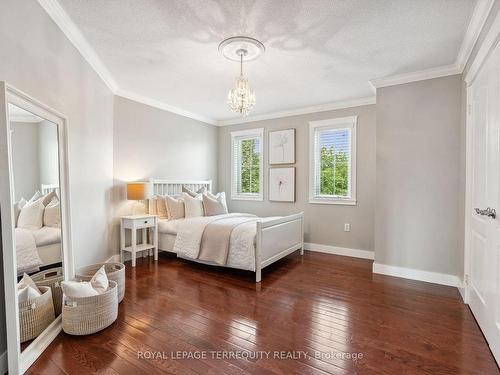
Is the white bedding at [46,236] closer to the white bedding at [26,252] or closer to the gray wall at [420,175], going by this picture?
the white bedding at [26,252]

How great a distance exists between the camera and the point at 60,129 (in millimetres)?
2346

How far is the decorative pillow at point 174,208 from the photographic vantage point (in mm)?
4270

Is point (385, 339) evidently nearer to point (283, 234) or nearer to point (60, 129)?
point (283, 234)

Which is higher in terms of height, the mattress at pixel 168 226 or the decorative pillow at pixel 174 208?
the decorative pillow at pixel 174 208

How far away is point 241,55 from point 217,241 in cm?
225

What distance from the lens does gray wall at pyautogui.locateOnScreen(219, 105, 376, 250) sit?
4.35 meters

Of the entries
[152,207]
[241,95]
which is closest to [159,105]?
[152,207]

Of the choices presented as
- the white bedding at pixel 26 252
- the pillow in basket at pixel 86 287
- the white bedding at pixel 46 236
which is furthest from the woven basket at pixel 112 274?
the white bedding at pixel 26 252

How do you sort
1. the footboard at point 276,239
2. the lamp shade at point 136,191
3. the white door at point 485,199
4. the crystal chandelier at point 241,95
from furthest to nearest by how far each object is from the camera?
the lamp shade at point 136,191
the footboard at point 276,239
the crystal chandelier at point 241,95
the white door at point 485,199

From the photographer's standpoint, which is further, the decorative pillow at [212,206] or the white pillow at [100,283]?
the decorative pillow at [212,206]

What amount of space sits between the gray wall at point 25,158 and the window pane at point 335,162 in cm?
405

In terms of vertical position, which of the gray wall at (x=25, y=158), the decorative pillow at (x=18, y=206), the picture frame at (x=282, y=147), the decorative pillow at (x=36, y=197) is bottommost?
the decorative pillow at (x=18, y=206)

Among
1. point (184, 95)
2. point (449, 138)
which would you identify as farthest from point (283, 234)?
point (184, 95)

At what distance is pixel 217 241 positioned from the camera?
3.53 meters
